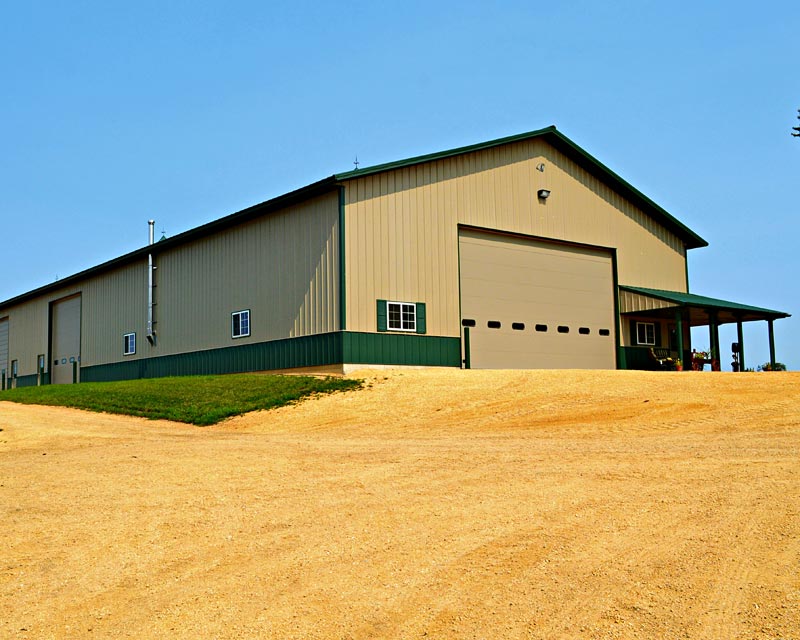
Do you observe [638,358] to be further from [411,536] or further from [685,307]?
[411,536]

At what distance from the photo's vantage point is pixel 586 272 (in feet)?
92.6

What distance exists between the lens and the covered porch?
27.8 m

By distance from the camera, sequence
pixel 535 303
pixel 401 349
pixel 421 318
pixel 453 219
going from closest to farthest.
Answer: pixel 401 349
pixel 421 318
pixel 453 219
pixel 535 303

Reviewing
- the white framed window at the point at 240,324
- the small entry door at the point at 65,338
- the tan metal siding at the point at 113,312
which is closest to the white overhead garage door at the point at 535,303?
the white framed window at the point at 240,324

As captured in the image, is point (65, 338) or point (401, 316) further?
point (65, 338)

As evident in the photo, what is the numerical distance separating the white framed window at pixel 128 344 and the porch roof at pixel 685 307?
687 inches

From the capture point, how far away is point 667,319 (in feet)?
98.9

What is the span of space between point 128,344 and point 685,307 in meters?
19.8

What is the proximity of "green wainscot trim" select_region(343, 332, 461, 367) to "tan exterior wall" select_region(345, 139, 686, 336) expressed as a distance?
0.32 metres

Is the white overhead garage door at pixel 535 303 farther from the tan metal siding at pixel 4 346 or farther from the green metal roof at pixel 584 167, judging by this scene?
the tan metal siding at pixel 4 346

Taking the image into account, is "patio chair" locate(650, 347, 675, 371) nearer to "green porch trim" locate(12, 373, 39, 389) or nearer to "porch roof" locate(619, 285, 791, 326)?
"porch roof" locate(619, 285, 791, 326)

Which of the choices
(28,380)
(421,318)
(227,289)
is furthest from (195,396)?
(28,380)

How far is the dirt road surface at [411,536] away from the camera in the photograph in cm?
560

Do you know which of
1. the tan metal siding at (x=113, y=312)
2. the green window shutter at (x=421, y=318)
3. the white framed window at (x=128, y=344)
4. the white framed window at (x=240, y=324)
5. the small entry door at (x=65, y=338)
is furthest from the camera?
the small entry door at (x=65, y=338)
